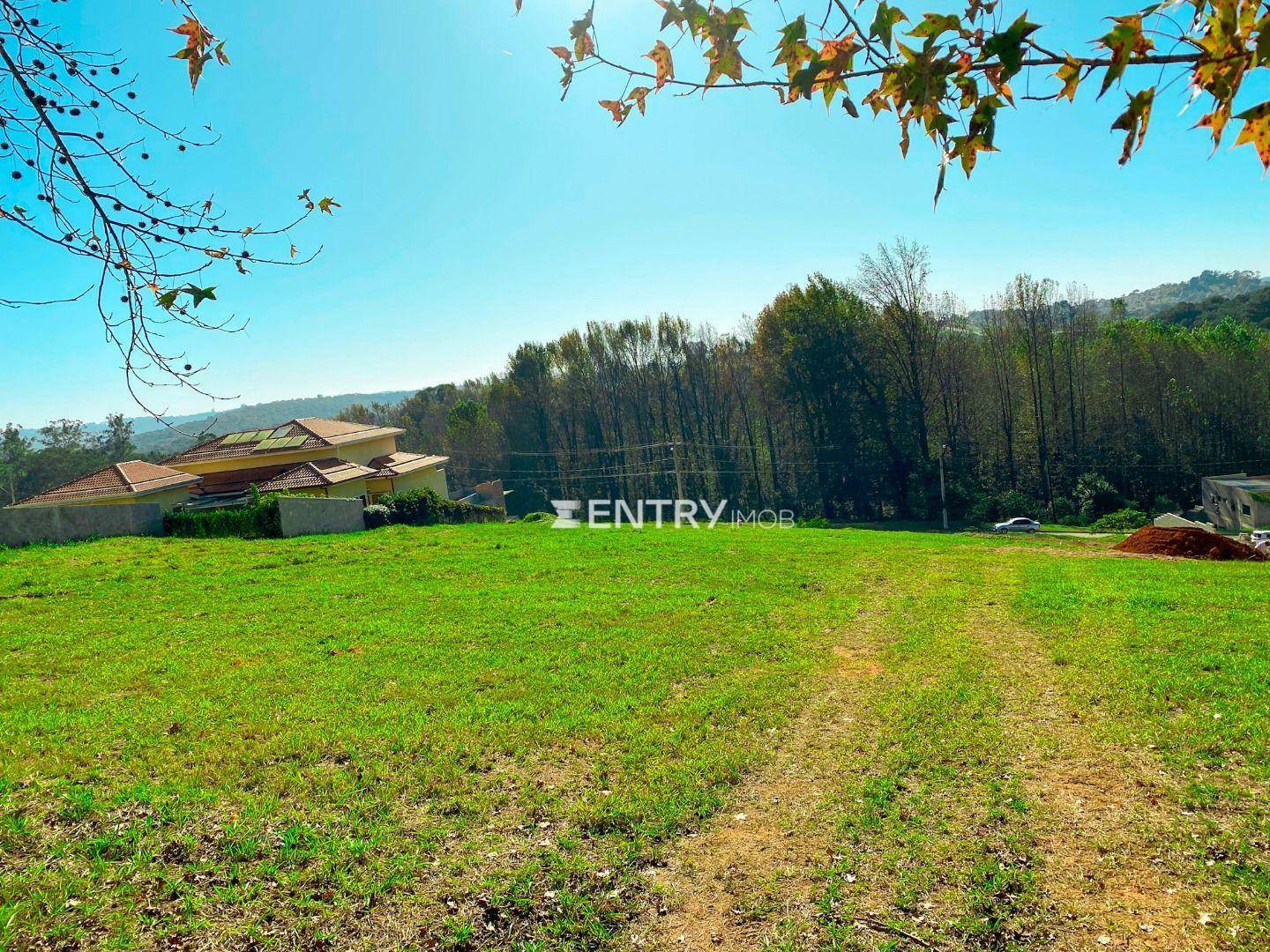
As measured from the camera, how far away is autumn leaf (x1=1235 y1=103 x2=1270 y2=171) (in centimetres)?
156

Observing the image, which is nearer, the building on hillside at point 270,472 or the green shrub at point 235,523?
the green shrub at point 235,523

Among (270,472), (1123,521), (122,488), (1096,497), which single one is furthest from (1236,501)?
(122,488)

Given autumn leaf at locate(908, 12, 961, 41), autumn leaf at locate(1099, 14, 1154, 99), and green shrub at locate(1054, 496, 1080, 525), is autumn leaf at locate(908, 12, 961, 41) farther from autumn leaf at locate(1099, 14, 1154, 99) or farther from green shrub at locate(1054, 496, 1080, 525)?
green shrub at locate(1054, 496, 1080, 525)

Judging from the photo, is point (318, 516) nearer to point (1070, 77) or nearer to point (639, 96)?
point (639, 96)

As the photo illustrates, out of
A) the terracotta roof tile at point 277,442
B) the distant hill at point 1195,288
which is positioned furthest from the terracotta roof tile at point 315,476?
the distant hill at point 1195,288

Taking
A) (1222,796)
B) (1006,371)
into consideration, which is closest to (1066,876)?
(1222,796)

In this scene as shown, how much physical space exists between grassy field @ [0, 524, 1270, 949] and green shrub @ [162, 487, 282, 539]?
7.40m

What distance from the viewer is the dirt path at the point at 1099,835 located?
3090 mm

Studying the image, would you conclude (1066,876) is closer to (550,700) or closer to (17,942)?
(550,700)

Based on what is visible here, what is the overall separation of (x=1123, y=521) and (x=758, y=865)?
33.4 meters

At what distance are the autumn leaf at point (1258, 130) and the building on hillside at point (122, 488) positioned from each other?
74.2 feet

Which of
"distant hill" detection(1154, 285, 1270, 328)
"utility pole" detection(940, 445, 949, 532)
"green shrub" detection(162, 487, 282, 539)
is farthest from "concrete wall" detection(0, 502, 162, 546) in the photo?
"distant hill" detection(1154, 285, 1270, 328)

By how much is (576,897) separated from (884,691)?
155 inches

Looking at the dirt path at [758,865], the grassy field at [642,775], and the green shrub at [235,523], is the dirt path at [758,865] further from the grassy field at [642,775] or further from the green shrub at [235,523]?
the green shrub at [235,523]
